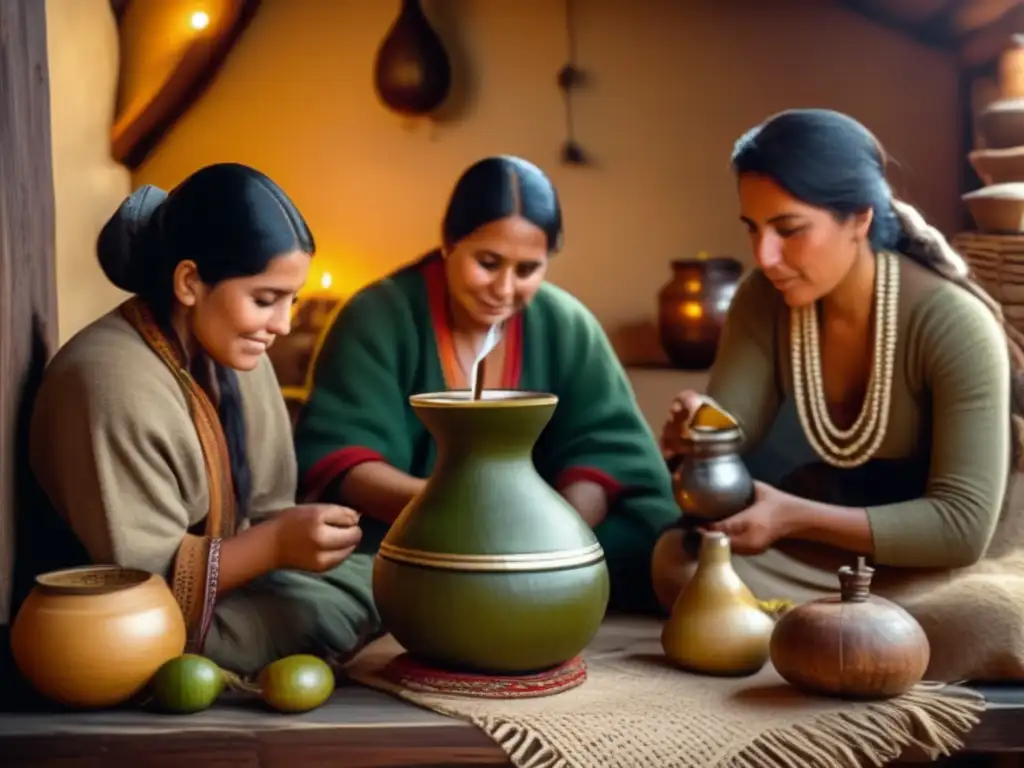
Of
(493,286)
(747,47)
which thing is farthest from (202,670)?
(747,47)

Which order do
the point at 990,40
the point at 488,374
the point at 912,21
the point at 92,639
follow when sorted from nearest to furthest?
1. the point at 92,639
2. the point at 488,374
3. the point at 990,40
4. the point at 912,21

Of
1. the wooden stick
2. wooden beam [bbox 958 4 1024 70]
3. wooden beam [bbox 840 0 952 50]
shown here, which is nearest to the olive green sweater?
the wooden stick

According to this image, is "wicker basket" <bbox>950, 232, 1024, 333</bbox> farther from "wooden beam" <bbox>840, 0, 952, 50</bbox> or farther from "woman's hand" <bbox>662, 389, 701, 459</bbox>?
"wooden beam" <bbox>840, 0, 952, 50</bbox>

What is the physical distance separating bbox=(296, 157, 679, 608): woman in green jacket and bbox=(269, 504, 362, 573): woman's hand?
33cm

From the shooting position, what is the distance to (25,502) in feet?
6.45

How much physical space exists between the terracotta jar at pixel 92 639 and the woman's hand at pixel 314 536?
0.19 meters

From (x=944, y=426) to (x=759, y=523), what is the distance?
315 millimetres

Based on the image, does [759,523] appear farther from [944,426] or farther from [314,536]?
[314,536]

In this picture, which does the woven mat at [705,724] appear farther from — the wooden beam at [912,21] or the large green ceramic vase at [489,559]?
the wooden beam at [912,21]

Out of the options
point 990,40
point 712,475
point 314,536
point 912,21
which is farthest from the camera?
point 912,21

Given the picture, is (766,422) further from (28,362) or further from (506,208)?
(28,362)

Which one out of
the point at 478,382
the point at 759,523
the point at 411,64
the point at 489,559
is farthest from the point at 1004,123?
the point at 411,64

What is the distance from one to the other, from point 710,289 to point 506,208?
4.80 ft

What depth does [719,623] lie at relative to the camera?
76.6 inches
